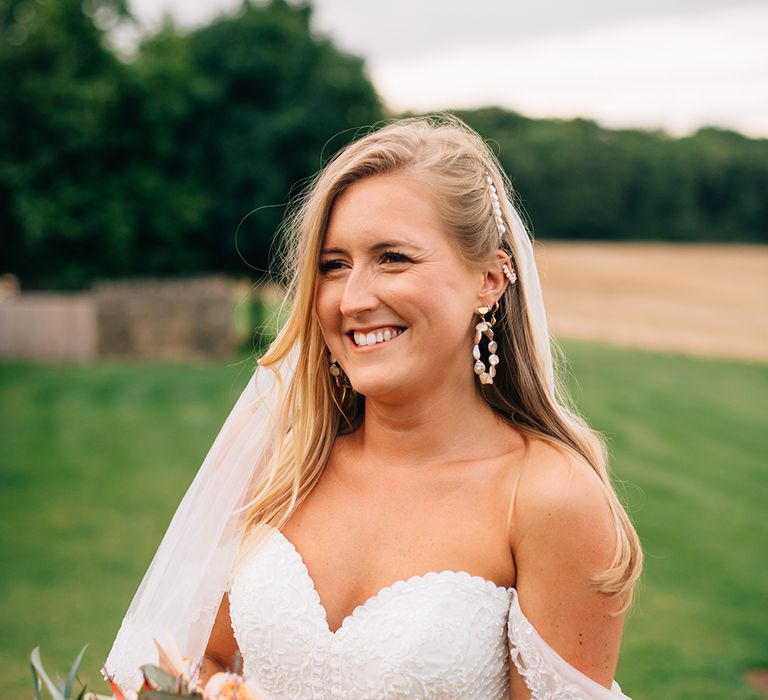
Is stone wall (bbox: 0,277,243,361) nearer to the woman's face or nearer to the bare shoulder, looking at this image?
the woman's face

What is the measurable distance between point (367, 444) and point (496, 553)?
1.85 ft

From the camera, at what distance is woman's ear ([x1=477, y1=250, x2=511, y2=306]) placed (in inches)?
109

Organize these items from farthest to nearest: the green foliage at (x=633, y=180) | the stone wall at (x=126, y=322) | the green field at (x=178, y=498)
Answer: the green foliage at (x=633, y=180) → the stone wall at (x=126, y=322) → the green field at (x=178, y=498)

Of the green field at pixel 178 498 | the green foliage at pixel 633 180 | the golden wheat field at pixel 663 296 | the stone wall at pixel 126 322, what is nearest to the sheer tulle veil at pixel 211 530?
the green field at pixel 178 498

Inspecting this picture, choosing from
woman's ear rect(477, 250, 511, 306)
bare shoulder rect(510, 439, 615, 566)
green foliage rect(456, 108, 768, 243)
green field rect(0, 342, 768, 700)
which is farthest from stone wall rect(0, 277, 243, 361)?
bare shoulder rect(510, 439, 615, 566)

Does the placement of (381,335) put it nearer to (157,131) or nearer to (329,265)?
(329,265)

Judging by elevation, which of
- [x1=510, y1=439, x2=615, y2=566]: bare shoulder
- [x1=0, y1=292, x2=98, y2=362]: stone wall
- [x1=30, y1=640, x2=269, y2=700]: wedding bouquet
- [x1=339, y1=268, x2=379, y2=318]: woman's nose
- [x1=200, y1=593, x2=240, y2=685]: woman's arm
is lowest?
[x1=0, y1=292, x2=98, y2=362]: stone wall

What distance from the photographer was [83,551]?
31.6 feet

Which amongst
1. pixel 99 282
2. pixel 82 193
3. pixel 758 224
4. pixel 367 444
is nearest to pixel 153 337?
pixel 99 282

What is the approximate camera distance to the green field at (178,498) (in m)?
7.48

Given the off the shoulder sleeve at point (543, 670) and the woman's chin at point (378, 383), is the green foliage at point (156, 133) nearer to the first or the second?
the woman's chin at point (378, 383)

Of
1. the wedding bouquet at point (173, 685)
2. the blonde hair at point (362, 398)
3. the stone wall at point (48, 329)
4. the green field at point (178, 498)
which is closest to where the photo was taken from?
the wedding bouquet at point (173, 685)

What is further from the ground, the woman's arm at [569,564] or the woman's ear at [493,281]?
the woman's ear at [493,281]

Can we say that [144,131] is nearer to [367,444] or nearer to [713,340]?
[713,340]
